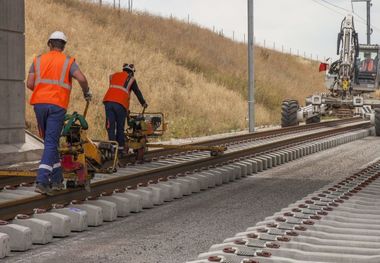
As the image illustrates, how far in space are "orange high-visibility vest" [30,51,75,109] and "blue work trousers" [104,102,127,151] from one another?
495 centimetres

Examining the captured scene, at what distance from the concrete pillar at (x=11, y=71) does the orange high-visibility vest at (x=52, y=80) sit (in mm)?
5695

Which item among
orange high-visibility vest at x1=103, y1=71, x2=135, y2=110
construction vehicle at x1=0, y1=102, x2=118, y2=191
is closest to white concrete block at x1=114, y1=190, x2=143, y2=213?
construction vehicle at x1=0, y1=102, x2=118, y2=191

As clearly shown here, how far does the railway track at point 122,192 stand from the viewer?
7633 millimetres

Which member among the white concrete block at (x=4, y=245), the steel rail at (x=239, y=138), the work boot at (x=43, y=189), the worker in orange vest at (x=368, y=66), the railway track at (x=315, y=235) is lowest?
the white concrete block at (x=4, y=245)

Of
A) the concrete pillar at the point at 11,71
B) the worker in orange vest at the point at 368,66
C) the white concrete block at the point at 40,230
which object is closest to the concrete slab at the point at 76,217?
the white concrete block at the point at 40,230

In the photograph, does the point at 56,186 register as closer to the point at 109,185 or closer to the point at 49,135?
the point at 49,135

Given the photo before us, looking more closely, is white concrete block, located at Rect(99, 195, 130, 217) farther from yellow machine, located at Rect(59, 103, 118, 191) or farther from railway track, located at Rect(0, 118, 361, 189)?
railway track, located at Rect(0, 118, 361, 189)

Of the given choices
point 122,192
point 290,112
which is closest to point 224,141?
point 290,112

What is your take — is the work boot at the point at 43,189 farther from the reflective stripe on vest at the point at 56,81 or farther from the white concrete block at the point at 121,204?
the reflective stripe on vest at the point at 56,81

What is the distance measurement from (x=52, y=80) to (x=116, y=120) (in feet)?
16.9

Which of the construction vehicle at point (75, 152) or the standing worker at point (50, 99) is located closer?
the standing worker at point (50, 99)

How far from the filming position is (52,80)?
841 centimetres

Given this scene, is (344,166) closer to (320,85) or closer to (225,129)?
(225,129)

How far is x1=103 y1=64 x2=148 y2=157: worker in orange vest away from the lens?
13.3 meters
